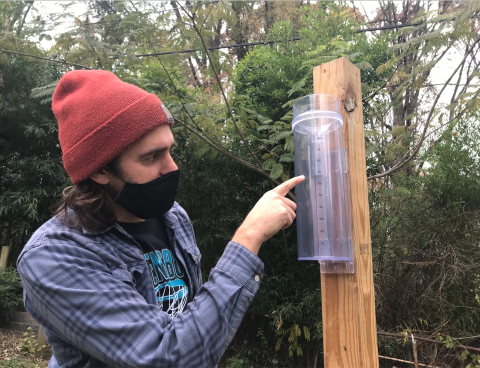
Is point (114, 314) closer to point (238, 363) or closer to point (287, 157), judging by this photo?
point (287, 157)

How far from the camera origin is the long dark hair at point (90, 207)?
1.17 meters

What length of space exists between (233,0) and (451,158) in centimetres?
275

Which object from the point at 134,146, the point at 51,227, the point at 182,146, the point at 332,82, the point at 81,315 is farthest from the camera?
the point at 182,146

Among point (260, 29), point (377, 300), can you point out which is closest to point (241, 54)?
point (260, 29)

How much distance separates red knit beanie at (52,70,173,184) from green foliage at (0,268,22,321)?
5498 millimetres

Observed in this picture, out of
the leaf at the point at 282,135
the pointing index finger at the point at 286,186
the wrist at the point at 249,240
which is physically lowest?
the wrist at the point at 249,240

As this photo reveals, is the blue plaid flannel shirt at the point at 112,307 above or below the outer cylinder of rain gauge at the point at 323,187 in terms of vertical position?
below

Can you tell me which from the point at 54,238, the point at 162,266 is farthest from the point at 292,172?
the point at 54,238

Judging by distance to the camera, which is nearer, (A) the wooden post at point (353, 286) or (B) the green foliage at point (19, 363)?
(A) the wooden post at point (353, 286)

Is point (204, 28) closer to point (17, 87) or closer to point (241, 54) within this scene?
point (17, 87)

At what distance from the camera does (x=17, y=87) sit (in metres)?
6.48

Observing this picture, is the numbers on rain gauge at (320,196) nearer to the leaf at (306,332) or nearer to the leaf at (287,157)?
the leaf at (287,157)

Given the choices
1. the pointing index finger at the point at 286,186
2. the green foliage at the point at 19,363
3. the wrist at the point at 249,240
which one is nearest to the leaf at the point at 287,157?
the pointing index finger at the point at 286,186

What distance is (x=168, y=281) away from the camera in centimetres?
137
